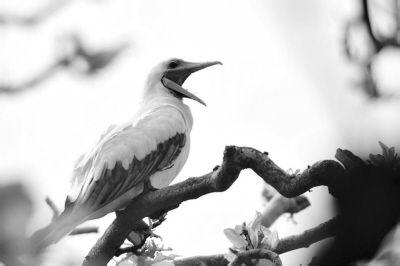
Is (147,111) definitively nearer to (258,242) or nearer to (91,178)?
(91,178)

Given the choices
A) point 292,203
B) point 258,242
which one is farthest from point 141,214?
point 292,203

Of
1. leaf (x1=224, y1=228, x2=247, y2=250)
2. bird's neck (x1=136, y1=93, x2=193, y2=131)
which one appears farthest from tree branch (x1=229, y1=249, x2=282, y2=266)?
bird's neck (x1=136, y1=93, x2=193, y2=131)

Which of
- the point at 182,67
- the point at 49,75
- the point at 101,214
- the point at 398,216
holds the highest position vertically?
the point at 182,67

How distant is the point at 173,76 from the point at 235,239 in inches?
141

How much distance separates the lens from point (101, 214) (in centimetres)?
524

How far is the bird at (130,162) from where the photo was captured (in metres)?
5.04

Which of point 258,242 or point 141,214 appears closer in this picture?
point 258,242

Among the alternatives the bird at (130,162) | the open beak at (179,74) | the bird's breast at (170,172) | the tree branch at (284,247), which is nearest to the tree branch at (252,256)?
the tree branch at (284,247)

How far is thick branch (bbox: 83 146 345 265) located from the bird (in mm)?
257

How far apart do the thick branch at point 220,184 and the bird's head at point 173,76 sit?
2140mm

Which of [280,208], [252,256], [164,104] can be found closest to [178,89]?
[164,104]

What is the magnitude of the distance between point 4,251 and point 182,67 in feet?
19.7

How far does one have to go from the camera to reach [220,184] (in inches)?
153

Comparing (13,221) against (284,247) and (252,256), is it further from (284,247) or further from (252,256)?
(284,247)
